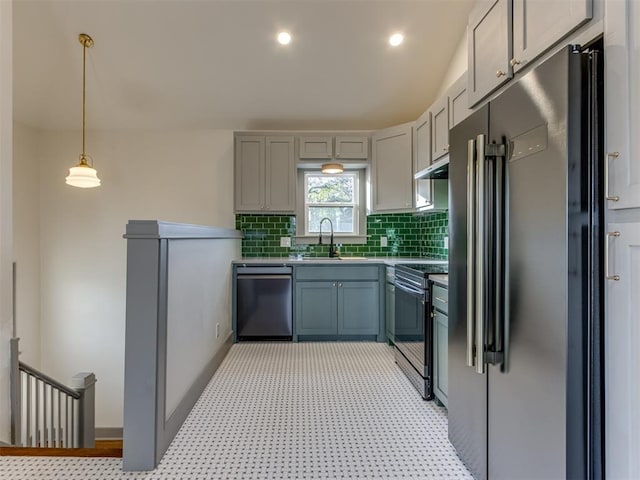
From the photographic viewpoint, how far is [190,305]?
2277mm

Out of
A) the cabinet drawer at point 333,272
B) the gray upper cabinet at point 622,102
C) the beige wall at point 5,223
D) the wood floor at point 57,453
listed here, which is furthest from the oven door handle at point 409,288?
the beige wall at point 5,223

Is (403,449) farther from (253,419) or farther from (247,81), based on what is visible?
(247,81)

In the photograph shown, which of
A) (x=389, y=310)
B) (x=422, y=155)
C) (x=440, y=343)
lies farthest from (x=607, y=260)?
(x=389, y=310)

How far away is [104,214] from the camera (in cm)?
441

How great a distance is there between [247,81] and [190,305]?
2.68 metres

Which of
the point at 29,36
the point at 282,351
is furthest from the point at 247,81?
the point at 282,351

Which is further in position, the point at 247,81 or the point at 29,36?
the point at 247,81

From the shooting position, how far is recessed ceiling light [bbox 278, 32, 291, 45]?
3.36m

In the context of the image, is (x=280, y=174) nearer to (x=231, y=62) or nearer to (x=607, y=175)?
(x=231, y=62)

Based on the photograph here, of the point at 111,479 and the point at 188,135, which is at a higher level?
the point at 188,135

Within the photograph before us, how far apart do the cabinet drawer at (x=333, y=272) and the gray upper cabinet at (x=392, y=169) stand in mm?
772

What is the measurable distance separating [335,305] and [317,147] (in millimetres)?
1858

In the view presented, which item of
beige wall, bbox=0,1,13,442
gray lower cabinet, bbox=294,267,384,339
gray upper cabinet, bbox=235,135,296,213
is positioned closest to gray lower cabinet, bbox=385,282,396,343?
gray lower cabinet, bbox=294,267,384,339

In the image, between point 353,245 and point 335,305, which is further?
point 353,245
